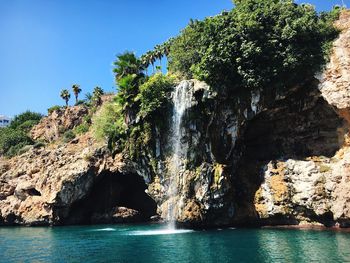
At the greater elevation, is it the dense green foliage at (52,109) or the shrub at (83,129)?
the dense green foliage at (52,109)

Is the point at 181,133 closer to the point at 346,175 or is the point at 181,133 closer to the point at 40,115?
the point at 346,175

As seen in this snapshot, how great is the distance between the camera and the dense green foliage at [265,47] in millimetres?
32812

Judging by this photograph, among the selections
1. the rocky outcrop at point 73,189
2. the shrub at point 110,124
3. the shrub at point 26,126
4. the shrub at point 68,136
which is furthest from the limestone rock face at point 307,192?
the shrub at point 26,126

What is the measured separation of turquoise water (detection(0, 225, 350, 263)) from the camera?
20.7m

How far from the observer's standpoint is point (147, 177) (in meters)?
38.3

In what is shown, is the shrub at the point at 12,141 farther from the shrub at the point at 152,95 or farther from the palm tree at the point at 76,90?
the shrub at the point at 152,95

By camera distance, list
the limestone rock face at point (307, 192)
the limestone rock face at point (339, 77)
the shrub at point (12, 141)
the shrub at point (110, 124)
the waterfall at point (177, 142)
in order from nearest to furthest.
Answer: the limestone rock face at point (307, 192) < the limestone rock face at point (339, 77) < the waterfall at point (177, 142) < the shrub at point (110, 124) < the shrub at point (12, 141)

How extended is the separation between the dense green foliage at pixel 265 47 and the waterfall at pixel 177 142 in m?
2.48

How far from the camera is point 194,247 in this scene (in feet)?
79.5

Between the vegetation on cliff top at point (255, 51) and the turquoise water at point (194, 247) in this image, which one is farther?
the vegetation on cliff top at point (255, 51)

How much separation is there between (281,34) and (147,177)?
62.9ft

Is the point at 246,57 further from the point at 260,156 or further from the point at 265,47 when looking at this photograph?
the point at 260,156

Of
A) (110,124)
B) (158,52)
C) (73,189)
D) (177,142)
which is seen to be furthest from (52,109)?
(177,142)

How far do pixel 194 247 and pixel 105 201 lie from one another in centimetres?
2639
